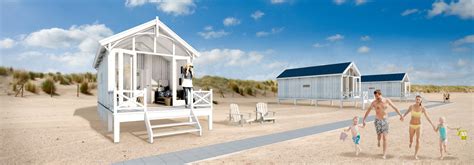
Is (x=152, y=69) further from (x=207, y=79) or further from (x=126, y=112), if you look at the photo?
(x=207, y=79)

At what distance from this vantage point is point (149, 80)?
1395 centimetres

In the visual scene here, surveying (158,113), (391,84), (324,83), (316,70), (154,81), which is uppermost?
(316,70)

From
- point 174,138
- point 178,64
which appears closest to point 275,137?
point 174,138

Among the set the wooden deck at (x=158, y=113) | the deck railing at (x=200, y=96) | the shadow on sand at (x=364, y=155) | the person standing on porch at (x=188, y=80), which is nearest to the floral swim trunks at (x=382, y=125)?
the shadow on sand at (x=364, y=155)

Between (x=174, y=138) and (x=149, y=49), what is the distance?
17.4 ft

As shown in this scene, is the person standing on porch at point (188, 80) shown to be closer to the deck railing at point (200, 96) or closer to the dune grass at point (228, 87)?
the deck railing at point (200, 96)

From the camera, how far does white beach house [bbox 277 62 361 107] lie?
79.6 ft

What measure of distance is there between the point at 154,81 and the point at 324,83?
17.0 m

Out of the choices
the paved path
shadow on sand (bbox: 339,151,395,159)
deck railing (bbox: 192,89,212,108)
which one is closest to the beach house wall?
deck railing (bbox: 192,89,212,108)

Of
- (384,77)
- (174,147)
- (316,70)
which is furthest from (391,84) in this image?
(174,147)

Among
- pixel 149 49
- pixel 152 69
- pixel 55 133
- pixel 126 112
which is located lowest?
pixel 55 133

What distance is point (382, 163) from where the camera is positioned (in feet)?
20.2

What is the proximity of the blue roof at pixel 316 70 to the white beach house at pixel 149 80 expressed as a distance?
1603 cm

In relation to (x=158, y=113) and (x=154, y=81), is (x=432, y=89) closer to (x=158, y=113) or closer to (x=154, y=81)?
(x=154, y=81)
